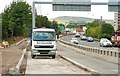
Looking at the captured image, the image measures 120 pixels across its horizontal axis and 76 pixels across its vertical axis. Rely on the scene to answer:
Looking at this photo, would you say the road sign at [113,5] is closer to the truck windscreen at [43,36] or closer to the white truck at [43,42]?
the white truck at [43,42]

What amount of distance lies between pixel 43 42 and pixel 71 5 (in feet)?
79.6

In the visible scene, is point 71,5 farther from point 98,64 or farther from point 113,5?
point 98,64

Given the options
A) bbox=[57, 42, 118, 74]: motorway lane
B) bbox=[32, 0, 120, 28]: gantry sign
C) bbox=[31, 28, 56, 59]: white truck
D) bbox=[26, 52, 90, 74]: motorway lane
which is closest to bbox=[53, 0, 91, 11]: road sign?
bbox=[32, 0, 120, 28]: gantry sign

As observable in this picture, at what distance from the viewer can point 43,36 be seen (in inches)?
1355

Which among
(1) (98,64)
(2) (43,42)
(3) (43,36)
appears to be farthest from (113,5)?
(1) (98,64)

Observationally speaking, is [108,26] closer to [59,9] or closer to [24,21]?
[24,21]

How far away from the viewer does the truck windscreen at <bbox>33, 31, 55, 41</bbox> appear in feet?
113

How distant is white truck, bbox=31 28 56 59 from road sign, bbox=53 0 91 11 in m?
22.6

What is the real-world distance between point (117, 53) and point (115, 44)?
40353mm

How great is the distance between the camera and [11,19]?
86.5 m

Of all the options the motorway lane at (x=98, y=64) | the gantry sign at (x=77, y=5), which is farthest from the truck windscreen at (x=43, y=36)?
the gantry sign at (x=77, y=5)

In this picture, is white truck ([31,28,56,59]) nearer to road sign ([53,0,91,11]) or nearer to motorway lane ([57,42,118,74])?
motorway lane ([57,42,118,74])

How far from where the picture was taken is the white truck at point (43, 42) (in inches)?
1351

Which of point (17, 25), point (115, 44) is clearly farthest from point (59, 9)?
point (17, 25)
